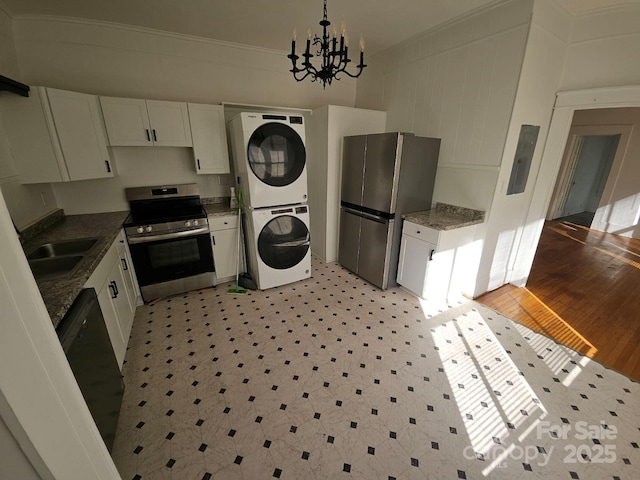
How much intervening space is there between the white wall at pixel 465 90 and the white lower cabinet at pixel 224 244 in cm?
253

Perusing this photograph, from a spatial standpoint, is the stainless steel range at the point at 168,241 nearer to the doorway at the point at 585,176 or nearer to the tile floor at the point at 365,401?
the tile floor at the point at 365,401

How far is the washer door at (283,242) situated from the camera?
3076 millimetres

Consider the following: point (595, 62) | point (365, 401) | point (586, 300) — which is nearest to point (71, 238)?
point (365, 401)

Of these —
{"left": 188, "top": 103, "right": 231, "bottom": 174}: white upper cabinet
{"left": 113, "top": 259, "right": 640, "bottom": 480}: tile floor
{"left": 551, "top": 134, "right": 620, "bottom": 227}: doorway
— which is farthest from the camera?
{"left": 551, "top": 134, "right": 620, "bottom": 227}: doorway

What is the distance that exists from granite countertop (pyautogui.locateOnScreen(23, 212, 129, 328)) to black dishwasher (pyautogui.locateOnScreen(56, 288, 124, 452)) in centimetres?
6

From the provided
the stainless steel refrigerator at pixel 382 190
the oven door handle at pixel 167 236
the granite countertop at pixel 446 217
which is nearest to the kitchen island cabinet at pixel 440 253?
the granite countertop at pixel 446 217

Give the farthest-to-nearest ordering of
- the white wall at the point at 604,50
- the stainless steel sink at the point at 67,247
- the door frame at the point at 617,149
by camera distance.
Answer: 1. the door frame at the point at 617,149
2. the white wall at the point at 604,50
3. the stainless steel sink at the point at 67,247

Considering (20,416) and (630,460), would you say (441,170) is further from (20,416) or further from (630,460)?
(20,416)

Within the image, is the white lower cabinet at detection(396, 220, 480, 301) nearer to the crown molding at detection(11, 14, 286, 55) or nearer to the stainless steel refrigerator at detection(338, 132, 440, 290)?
the stainless steel refrigerator at detection(338, 132, 440, 290)

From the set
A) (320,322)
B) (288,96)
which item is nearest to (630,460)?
(320,322)

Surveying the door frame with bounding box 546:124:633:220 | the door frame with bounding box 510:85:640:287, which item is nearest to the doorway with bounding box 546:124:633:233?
the door frame with bounding box 546:124:633:220

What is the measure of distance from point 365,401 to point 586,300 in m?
3.08

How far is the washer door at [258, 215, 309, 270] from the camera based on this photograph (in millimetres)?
3076

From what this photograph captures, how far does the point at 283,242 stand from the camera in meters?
3.19
